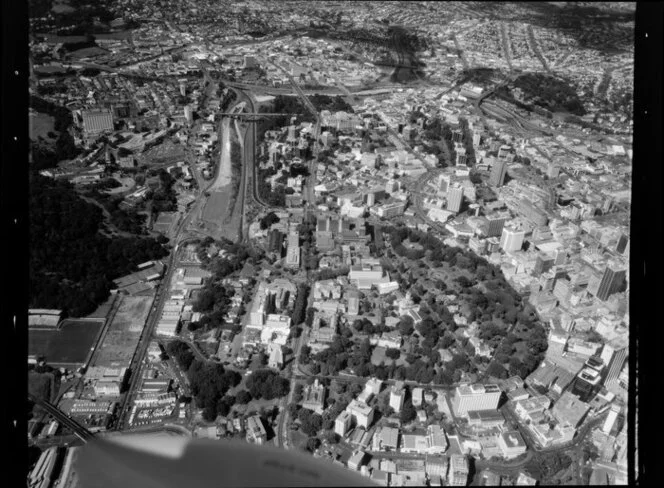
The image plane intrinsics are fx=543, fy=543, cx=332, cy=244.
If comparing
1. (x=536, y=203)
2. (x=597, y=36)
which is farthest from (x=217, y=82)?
(x=597, y=36)

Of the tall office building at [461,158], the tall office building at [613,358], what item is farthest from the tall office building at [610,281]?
the tall office building at [461,158]

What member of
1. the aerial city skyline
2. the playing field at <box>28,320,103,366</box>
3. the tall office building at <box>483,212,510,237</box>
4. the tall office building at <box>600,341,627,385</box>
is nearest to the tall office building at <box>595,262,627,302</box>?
the aerial city skyline

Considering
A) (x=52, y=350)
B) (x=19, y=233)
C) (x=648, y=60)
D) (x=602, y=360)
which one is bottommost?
(x=52, y=350)

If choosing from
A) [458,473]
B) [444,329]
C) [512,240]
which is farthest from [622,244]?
[458,473]

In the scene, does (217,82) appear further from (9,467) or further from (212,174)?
(9,467)

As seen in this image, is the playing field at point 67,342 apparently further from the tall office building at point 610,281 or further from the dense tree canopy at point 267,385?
the tall office building at point 610,281

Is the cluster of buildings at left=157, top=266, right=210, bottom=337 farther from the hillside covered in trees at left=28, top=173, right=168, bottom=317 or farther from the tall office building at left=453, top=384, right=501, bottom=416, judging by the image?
the tall office building at left=453, top=384, right=501, bottom=416
